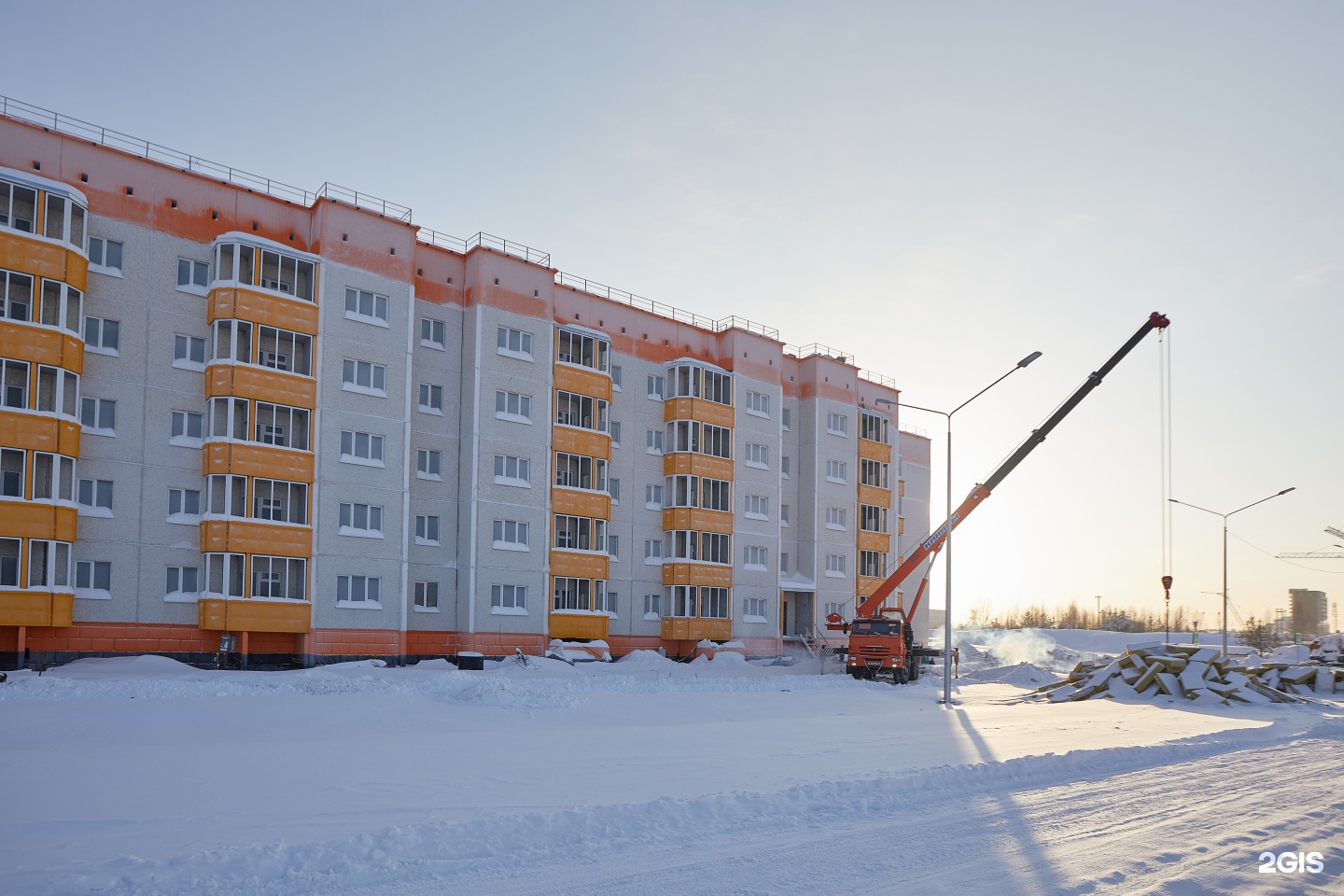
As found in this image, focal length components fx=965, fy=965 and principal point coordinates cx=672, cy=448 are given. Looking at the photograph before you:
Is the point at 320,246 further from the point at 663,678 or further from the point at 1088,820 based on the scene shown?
the point at 1088,820

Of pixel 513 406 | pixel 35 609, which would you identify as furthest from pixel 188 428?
pixel 513 406

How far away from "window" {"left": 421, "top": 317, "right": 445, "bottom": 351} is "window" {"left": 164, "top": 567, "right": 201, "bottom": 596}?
1451 cm

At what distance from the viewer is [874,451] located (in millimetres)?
67375

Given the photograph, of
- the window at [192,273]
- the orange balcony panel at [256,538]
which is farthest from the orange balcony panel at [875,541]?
the window at [192,273]

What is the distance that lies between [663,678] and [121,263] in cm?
2717

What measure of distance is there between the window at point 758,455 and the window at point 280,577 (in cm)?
2825

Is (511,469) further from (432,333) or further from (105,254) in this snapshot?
(105,254)

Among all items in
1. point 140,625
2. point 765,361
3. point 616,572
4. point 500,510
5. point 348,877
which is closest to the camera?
point 348,877

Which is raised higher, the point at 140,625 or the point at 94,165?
the point at 94,165

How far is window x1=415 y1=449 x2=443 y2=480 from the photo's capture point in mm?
45219

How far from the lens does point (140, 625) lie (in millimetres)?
35906

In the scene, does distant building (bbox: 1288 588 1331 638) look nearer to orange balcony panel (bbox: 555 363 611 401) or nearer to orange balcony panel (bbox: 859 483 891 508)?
orange balcony panel (bbox: 859 483 891 508)

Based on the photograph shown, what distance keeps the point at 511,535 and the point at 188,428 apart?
15.1 meters

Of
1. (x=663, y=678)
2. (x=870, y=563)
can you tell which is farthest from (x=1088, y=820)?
(x=870, y=563)
